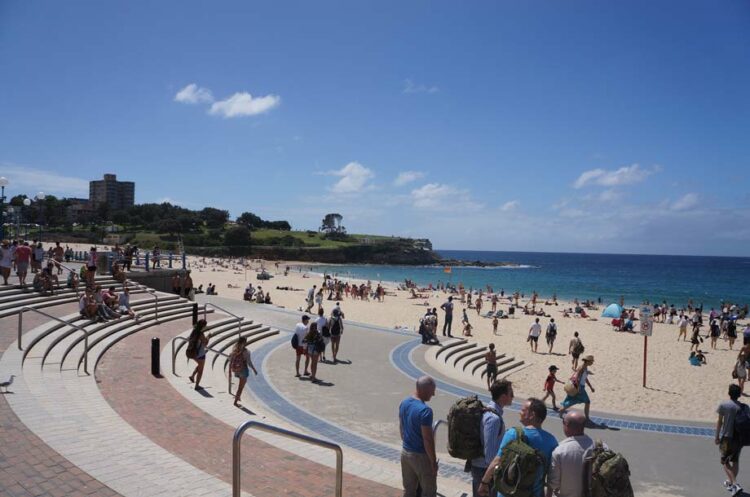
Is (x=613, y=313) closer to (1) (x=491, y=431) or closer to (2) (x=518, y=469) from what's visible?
(1) (x=491, y=431)

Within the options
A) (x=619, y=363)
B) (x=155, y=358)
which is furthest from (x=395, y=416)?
(x=619, y=363)

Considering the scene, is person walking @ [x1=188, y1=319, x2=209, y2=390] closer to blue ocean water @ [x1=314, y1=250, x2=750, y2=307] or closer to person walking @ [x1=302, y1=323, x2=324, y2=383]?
person walking @ [x1=302, y1=323, x2=324, y2=383]

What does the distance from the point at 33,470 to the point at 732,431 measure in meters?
8.43

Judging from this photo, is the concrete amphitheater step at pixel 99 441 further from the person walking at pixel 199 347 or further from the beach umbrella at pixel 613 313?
the beach umbrella at pixel 613 313

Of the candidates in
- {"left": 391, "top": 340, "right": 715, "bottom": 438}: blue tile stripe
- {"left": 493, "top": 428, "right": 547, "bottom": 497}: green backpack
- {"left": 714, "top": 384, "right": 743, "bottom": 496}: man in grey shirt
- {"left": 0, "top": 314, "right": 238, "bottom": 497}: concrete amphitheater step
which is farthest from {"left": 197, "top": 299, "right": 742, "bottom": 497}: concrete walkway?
{"left": 493, "top": 428, "right": 547, "bottom": 497}: green backpack

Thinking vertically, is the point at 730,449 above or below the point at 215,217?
below

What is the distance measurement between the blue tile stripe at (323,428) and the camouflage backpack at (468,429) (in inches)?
106

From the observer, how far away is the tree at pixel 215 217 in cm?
13125

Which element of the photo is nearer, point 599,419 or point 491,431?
point 491,431

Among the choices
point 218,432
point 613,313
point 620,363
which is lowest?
point 620,363

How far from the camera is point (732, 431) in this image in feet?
21.6

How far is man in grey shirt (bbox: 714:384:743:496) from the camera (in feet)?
21.6

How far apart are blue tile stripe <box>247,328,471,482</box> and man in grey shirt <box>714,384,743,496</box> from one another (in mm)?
3529

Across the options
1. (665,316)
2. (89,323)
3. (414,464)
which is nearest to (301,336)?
(89,323)
